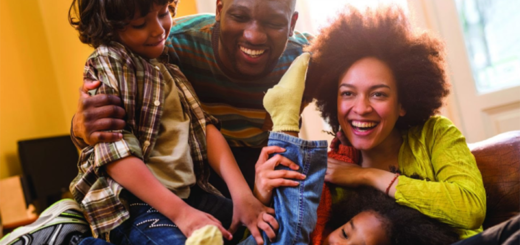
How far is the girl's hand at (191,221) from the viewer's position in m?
0.83

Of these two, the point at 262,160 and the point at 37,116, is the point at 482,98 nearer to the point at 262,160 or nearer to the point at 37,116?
the point at 262,160

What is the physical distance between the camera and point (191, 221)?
0.84m

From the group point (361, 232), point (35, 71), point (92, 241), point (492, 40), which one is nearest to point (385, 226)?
point (361, 232)

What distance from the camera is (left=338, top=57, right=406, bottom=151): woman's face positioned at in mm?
934

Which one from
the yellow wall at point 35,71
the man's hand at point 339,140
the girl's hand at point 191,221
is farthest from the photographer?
the yellow wall at point 35,71

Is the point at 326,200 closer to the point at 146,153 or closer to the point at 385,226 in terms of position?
the point at 385,226

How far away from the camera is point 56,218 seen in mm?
945

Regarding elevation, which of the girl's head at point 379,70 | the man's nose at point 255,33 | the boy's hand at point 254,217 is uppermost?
the man's nose at point 255,33

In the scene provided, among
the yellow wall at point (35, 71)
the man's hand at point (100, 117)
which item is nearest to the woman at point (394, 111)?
the man's hand at point (100, 117)

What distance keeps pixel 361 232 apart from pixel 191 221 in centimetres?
32

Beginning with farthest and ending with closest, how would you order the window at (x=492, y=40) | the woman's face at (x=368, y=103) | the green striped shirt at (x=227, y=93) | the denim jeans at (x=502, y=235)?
the window at (x=492, y=40), the green striped shirt at (x=227, y=93), the woman's face at (x=368, y=103), the denim jeans at (x=502, y=235)

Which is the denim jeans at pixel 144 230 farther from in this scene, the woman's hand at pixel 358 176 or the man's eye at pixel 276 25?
the man's eye at pixel 276 25

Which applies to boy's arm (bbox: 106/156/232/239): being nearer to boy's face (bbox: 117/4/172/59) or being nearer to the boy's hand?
the boy's hand

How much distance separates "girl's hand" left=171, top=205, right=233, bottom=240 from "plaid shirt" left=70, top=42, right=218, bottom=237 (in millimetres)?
114
